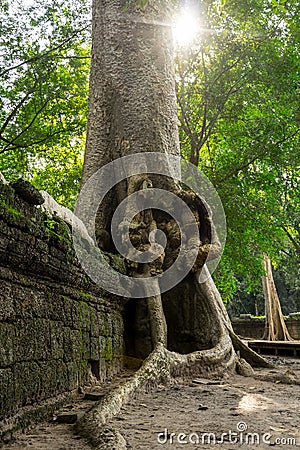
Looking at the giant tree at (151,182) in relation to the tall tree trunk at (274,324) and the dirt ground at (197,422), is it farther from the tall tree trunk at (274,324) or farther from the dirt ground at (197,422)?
the tall tree trunk at (274,324)

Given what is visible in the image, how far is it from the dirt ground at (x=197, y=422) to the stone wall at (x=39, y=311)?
27 cm

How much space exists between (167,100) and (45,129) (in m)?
4.88

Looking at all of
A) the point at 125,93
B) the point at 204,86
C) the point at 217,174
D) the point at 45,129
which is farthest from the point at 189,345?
the point at 45,129

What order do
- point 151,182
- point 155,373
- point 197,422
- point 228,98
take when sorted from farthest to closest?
point 228,98 → point 151,182 → point 155,373 → point 197,422

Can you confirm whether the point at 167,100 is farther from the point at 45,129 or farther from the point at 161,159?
the point at 45,129

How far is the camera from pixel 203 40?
33.0 ft

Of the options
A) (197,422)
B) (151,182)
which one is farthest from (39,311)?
(151,182)

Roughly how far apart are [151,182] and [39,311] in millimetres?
3242

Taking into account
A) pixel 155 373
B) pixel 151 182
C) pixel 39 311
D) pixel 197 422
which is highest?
pixel 151 182

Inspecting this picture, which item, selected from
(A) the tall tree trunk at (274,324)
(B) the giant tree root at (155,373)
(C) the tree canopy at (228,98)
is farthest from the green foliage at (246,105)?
(A) the tall tree trunk at (274,324)

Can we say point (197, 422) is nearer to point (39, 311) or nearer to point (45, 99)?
point (39, 311)

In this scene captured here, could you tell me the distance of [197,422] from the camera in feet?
10.6

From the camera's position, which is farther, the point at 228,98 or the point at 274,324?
the point at 274,324

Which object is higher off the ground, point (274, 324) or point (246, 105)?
point (246, 105)
